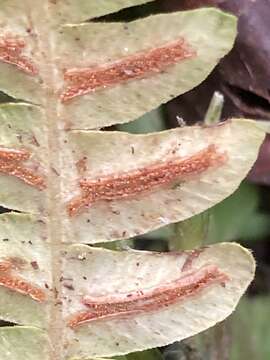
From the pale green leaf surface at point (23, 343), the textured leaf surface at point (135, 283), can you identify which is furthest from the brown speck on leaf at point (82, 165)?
the pale green leaf surface at point (23, 343)

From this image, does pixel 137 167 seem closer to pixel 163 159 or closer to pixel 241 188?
pixel 163 159

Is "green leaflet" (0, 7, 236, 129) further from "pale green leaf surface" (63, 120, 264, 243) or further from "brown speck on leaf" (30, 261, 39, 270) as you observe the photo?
"brown speck on leaf" (30, 261, 39, 270)

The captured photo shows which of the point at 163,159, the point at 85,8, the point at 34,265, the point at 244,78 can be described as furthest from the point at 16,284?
the point at 244,78

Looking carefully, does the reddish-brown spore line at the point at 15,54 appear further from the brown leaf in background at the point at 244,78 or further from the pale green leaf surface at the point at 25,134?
the brown leaf in background at the point at 244,78

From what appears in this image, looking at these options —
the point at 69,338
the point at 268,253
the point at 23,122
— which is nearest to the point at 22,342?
the point at 69,338

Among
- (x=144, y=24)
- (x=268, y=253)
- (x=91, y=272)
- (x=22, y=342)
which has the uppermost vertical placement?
(x=144, y=24)

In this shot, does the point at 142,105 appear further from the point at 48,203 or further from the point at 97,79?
the point at 48,203
